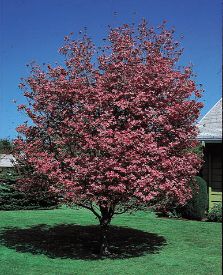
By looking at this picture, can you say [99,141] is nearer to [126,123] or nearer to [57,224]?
[126,123]

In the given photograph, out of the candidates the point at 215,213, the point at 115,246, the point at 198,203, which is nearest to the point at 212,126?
the point at 198,203

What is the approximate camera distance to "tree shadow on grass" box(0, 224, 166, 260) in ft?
36.0

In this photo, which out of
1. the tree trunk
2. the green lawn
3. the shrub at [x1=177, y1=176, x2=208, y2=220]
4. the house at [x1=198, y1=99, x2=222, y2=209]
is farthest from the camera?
the house at [x1=198, y1=99, x2=222, y2=209]

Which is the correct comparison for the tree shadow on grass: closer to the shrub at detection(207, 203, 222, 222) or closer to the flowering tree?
the flowering tree

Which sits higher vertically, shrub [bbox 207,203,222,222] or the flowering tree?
the flowering tree

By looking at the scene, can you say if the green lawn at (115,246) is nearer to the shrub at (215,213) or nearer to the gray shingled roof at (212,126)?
the shrub at (215,213)

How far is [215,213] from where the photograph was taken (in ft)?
52.3

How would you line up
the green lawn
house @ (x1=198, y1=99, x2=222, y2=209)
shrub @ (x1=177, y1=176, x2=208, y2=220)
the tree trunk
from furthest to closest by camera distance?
house @ (x1=198, y1=99, x2=222, y2=209) → shrub @ (x1=177, y1=176, x2=208, y2=220) → the tree trunk → the green lawn

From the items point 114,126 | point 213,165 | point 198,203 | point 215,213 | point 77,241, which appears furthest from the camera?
point 213,165

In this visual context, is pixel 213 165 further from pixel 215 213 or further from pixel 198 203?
pixel 215 213

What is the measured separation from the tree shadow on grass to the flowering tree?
3.43 ft

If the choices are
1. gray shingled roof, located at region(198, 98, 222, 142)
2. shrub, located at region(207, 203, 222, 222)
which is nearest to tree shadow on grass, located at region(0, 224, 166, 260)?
shrub, located at region(207, 203, 222, 222)

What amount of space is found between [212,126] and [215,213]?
3.36 meters

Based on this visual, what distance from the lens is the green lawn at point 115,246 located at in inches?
359
